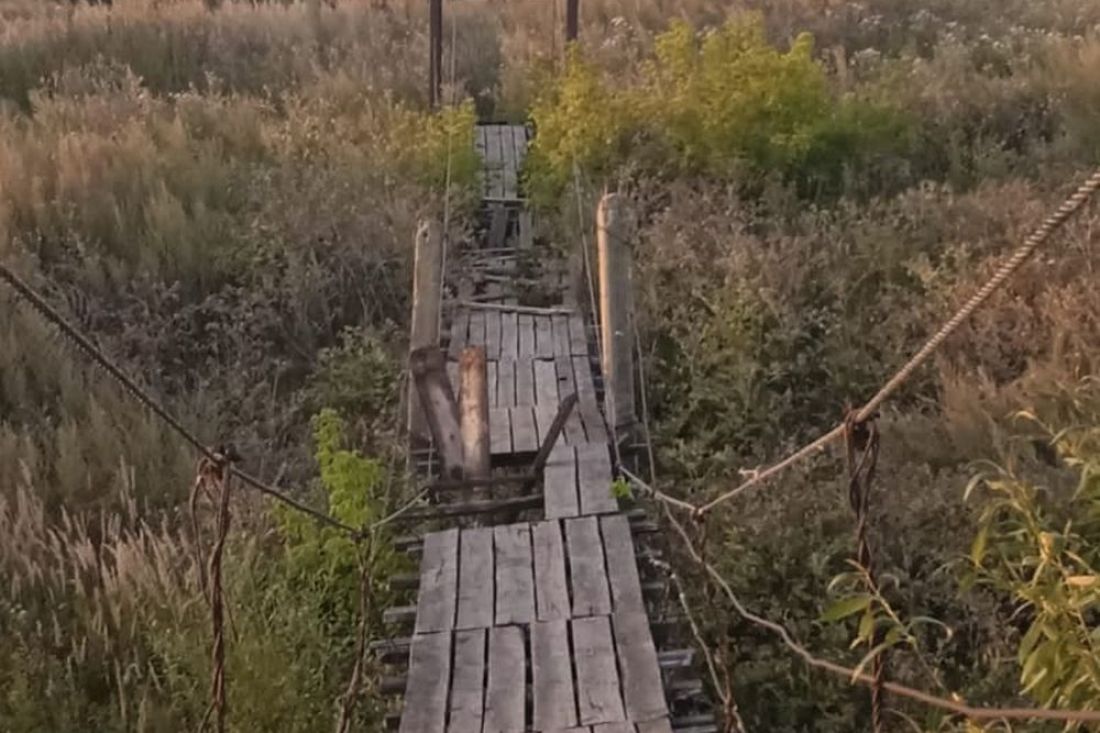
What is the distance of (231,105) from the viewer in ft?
36.7

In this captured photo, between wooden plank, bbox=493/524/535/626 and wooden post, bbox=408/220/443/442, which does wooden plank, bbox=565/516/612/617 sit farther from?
wooden post, bbox=408/220/443/442

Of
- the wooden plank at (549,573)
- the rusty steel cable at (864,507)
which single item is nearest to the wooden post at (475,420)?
the wooden plank at (549,573)

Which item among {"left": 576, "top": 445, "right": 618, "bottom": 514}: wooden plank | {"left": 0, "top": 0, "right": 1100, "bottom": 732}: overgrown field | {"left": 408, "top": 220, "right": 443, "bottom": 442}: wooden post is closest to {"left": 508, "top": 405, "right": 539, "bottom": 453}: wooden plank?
{"left": 576, "top": 445, "right": 618, "bottom": 514}: wooden plank

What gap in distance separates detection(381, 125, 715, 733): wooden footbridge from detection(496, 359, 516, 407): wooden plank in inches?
0.5

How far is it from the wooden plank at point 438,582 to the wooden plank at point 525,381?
138 cm

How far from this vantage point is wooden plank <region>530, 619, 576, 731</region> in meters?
4.17

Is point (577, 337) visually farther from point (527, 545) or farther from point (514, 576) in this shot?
point (514, 576)

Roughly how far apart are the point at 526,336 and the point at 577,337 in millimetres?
293

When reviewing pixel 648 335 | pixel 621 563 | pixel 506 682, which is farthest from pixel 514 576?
pixel 648 335

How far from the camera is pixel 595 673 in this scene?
14.3ft

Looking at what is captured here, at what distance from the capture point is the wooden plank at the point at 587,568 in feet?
15.6

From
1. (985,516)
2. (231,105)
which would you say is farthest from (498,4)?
(985,516)

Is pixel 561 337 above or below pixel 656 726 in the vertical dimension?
above

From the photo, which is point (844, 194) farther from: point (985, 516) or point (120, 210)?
point (985, 516)
